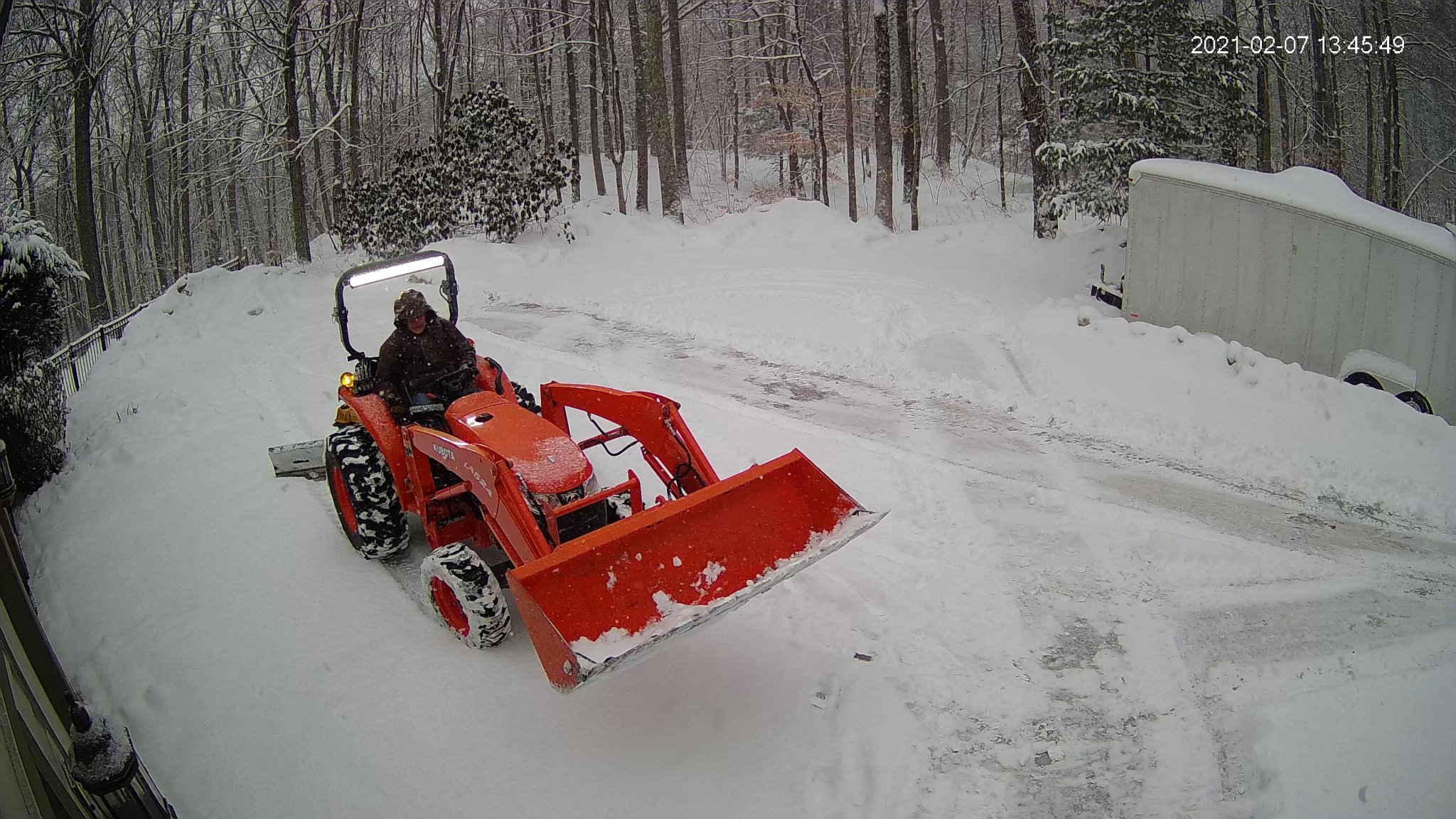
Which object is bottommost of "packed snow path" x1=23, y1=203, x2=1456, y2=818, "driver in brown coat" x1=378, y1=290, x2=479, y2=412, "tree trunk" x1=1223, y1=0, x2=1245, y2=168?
"packed snow path" x1=23, y1=203, x2=1456, y2=818

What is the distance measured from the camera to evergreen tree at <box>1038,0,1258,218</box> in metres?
12.3

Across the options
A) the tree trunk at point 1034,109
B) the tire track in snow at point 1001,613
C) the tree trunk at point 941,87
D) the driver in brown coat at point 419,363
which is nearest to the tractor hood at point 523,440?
the driver in brown coat at point 419,363

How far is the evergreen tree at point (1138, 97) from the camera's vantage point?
12336mm

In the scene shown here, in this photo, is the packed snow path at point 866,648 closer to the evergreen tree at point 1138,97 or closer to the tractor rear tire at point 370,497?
the tractor rear tire at point 370,497

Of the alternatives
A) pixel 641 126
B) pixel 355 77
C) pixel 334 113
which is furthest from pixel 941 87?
pixel 334 113

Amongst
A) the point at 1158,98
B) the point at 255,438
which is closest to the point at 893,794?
the point at 255,438

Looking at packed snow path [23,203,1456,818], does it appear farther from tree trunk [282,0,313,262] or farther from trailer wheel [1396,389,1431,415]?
tree trunk [282,0,313,262]

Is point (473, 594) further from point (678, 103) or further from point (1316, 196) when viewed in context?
point (678, 103)

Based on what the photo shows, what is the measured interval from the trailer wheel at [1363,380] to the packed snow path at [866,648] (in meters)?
1.40

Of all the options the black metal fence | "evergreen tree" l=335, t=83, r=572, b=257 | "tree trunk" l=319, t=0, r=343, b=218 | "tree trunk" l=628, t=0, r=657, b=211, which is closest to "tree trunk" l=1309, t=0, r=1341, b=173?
"tree trunk" l=628, t=0, r=657, b=211

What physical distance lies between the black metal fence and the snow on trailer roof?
38.4 feet

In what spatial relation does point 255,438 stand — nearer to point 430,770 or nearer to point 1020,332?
point 430,770

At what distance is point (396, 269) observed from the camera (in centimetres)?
566

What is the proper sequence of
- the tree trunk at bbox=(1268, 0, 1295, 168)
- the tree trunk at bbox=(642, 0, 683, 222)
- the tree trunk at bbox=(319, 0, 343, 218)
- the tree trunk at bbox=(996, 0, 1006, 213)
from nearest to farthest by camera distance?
the tree trunk at bbox=(1268, 0, 1295, 168)
the tree trunk at bbox=(642, 0, 683, 222)
the tree trunk at bbox=(996, 0, 1006, 213)
the tree trunk at bbox=(319, 0, 343, 218)
